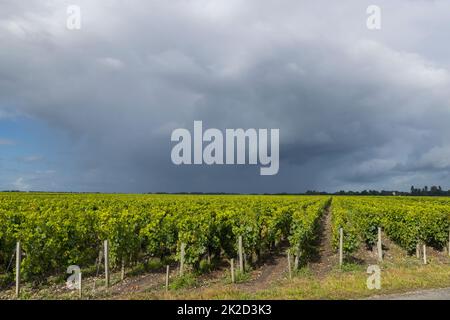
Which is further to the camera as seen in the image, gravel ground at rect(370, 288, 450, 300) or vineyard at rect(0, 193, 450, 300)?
vineyard at rect(0, 193, 450, 300)

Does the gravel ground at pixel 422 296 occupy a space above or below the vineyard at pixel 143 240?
below

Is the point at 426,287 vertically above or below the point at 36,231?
below

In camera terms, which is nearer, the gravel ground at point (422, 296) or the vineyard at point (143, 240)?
the gravel ground at point (422, 296)

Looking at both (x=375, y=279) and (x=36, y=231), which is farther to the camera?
(x=36, y=231)

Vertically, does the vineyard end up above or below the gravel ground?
above

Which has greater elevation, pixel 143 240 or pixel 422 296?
pixel 143 240

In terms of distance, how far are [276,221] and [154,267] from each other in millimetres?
7764

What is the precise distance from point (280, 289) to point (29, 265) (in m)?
9.21

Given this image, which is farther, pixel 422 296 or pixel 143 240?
pixel 143 240

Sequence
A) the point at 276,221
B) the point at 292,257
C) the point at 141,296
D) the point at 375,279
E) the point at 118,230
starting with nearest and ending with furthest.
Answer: the point at 141,296, the point at 375,279, the point at 118,230, the point at 292,257, the point at 276,221
